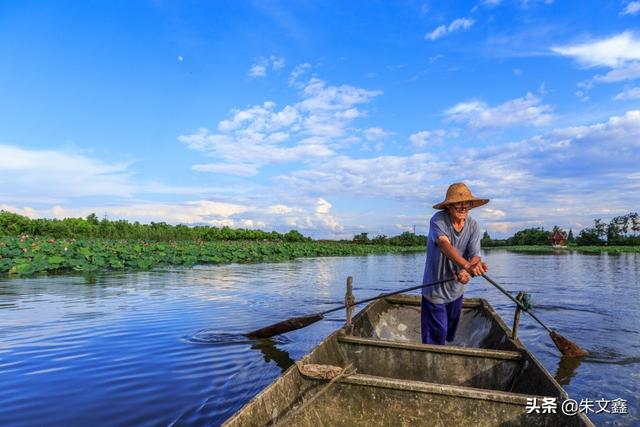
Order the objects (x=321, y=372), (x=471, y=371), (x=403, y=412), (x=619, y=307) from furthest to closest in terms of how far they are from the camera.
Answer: (x=619, y=307), (x=471, y=371), (x=321, y=372), (x=403, y=412)

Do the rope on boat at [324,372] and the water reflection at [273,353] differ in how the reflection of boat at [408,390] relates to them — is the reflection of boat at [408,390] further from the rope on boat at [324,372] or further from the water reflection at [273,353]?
the water reflection at [273,353]

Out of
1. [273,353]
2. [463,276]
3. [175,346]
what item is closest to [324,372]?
[463,276]

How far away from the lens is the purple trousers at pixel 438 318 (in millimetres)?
4217

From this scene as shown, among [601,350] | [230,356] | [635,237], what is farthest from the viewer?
[635,237]

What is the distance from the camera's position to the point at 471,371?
11.6 ft

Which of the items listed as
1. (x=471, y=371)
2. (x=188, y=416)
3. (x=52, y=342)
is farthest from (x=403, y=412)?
(x=52, y=342)

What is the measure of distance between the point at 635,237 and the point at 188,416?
224 feet

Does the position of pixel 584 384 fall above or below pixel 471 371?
below

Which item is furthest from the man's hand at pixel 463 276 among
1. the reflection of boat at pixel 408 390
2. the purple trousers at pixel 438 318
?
the reflection of boat at pixel 408 390

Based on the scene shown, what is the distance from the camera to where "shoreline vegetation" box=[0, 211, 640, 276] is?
14.3 meters

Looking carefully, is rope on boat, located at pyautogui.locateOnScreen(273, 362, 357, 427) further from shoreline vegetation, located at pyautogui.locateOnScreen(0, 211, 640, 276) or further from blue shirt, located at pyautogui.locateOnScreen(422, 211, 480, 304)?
shoreline vegetation, located at pyautogui.locateOnScreen(0, 211, 640, 276)

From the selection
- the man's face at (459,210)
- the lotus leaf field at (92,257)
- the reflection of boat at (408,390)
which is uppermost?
the man's face at (459,210)

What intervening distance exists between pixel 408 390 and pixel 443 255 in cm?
173

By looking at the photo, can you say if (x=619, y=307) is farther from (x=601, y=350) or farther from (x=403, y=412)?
(x=403, y=412)
